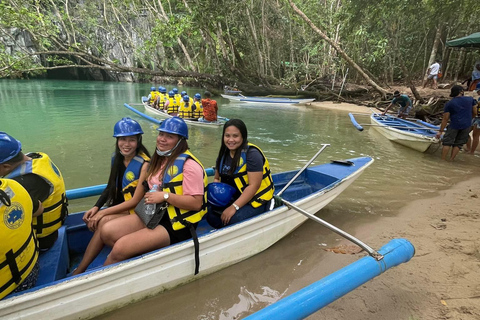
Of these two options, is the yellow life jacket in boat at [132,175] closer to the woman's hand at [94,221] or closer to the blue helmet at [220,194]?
the woman's hand at [94,221]

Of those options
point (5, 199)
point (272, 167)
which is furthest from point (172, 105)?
point (5, 199)

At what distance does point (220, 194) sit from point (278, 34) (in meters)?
23.2

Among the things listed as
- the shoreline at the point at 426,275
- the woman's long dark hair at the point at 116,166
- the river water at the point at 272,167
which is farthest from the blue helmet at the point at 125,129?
the shoreline at the point at 426,275

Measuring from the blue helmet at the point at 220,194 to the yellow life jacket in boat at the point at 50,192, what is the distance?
141 centimetres

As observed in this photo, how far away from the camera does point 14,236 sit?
1575 mm

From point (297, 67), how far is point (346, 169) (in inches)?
811

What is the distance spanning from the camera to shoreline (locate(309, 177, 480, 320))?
7.59 ft

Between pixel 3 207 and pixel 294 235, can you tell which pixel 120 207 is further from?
pixel 294 235

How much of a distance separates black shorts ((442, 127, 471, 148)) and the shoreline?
2.92 metres

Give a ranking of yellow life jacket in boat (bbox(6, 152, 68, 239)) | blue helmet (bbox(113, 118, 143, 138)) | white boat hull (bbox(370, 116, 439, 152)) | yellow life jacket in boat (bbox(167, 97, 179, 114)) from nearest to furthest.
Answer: yellow life jacket in boat (bbox(6, 152, 68, 239)) < blue helmet (bbox(113, 118, 143, 138)) < white boat hull (bbox(370, 116, 439, 152)) < yellow life jacket in boat (bbox(167, 97, 179, 114))

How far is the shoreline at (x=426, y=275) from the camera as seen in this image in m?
2.31

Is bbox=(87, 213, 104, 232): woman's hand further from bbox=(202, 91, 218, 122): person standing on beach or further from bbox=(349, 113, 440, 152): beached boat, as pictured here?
bbox=(202, 91, 218, 122): person standing on beach

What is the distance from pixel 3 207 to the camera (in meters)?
1.47

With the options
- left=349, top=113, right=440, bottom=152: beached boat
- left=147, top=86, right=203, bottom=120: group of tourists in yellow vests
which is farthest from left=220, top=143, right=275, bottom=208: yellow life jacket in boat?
left=147, top=86, right=203, bottom=120: group of tourists in yellow vests
